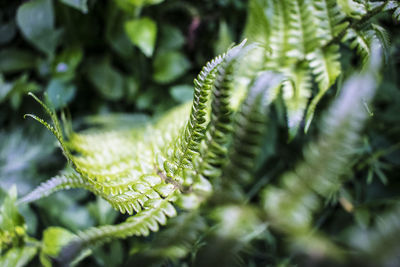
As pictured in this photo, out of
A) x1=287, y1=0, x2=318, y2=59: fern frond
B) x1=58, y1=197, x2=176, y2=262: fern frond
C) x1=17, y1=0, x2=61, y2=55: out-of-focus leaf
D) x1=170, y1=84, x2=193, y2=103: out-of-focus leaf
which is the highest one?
x1=17, y1=0, x2=61, y2=55: out-of-focus leaf

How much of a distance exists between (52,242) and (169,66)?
1069mm

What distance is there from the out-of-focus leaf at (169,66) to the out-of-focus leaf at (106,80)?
216 millimetres

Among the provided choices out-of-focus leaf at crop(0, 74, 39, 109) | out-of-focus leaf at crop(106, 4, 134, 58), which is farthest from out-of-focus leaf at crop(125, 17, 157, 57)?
out-of-focus leaf at crop(0, 74, 39, 109)

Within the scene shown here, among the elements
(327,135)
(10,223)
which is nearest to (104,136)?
(10,223)

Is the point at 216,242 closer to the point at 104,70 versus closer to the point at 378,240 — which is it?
the point at 378,240

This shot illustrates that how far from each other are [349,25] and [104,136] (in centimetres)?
105

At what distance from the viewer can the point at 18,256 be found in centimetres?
97

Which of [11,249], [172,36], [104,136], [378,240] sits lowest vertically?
[11,249]

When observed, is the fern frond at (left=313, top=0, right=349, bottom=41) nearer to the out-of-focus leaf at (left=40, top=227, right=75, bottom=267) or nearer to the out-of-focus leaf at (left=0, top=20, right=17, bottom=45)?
the out-of-focus leaf at (left=40, top=227, right=75, bottom=267)

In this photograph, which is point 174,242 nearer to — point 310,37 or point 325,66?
point 325,66

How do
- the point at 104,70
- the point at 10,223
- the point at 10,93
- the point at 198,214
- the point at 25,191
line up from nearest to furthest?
the point at 198,214
the point at 10,223
the point at 25,191
the point at 10,93
the point at 104,70

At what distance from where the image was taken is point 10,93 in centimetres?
148

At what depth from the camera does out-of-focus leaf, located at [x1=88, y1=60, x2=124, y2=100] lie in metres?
1.58

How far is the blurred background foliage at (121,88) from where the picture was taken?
1.25 meters
